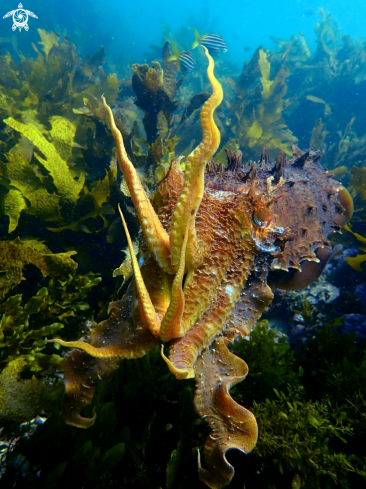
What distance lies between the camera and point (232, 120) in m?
9.91

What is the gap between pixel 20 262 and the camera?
97.7 inches

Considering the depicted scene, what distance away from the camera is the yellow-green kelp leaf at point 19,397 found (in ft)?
5.75

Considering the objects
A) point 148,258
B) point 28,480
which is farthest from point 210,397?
point 28,480

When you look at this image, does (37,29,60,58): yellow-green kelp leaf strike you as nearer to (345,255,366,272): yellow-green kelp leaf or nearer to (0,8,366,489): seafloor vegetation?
(0,8,366,489): seafloor vegetation

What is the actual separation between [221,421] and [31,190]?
10.8 ft

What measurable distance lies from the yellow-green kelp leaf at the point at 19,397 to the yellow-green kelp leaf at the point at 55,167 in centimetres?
213

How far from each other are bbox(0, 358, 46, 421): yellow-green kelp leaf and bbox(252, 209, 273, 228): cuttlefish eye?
1960mm

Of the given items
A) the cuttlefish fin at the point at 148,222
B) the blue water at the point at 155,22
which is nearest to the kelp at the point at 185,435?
the cuttlefish fin at the point at 148,222

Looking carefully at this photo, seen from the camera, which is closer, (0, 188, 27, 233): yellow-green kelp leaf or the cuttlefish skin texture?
the cuttlefish skin texture

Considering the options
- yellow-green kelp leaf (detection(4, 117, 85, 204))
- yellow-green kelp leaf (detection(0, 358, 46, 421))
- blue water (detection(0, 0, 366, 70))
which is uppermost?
blue water (detection(0, 0, 366, 70))

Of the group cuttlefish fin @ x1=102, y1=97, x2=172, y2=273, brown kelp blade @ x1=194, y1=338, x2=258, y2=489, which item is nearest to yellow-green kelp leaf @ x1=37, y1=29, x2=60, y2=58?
cuttlefish fin @ x1=102, y1=97, x2=172, y2=273

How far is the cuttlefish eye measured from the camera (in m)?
1.65

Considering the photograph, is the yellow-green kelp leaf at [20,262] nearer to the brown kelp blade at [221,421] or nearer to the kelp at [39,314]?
the kelp at [39,314]

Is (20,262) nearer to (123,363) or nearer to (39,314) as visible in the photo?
(39,314)
